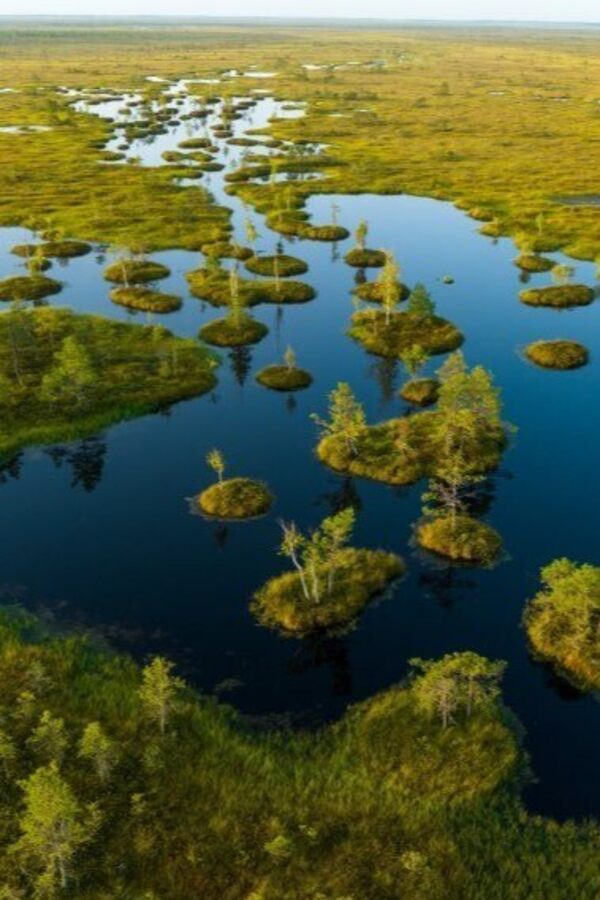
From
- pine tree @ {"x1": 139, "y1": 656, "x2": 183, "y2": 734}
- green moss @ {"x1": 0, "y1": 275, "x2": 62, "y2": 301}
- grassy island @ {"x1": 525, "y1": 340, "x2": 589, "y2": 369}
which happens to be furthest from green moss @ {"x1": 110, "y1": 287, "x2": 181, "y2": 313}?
pine tree @ {"x1": 139, "y1": 656, "x2": 183, "y2": 734}

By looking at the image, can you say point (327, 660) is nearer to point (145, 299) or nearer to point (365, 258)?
point (145, 299)

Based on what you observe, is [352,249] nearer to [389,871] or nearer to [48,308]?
[48,308]

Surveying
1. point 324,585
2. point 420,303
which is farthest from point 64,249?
point 324,585

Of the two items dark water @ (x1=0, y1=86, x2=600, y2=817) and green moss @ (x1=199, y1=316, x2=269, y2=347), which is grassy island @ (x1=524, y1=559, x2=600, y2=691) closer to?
dark water @ (x1=0, y1=86, x2=600, y2=817)

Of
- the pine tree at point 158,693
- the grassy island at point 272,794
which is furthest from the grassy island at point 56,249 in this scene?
the pine tree at point 158,693

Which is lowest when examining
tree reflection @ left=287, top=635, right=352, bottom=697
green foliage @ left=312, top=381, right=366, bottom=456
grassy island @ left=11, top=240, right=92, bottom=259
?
tree reflection @ left=287, top=635, right=352, bottom=697

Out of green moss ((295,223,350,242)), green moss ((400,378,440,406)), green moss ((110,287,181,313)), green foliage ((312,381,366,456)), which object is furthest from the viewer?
green moss ((295,223,350,242))

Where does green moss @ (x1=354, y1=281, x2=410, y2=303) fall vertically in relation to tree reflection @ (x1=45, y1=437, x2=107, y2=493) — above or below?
above
